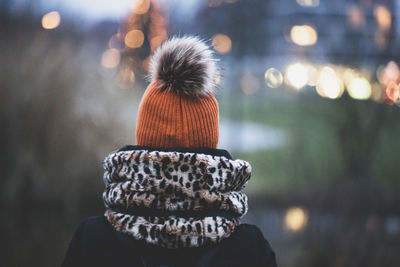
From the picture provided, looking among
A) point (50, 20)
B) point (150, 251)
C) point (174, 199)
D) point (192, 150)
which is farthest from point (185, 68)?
point (50, 20)

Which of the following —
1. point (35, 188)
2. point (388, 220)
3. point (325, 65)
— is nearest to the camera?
point (35, 188)

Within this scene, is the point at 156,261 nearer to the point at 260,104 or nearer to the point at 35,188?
the point at 35,188

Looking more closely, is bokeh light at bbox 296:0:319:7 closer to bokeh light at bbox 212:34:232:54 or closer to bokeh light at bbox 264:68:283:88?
bokeh light at bbox 264:68:283:88

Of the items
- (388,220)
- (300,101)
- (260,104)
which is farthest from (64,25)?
(388,220)

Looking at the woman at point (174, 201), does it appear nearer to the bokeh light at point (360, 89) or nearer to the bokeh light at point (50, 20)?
the bokeh light at point (50, 20)

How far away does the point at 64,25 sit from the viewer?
681cm

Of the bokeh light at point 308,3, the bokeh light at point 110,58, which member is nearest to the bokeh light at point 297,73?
the bokeh light at point 308,3

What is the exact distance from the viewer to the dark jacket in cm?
122

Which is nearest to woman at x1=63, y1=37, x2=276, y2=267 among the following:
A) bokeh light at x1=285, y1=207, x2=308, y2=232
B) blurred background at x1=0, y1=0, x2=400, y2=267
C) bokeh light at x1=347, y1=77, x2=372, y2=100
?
blurred background at x1=0, y1=0, x2=400, y2=267

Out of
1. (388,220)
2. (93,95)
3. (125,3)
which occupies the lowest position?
(388,220)

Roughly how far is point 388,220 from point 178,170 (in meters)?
6.83

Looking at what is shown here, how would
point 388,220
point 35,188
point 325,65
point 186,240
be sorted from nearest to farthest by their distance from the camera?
point 186,240
point 35,188
point 388,220
point 325,65

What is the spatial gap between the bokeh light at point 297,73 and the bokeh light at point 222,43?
4.07 feet

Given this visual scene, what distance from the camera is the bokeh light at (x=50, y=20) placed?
667 centimetres
